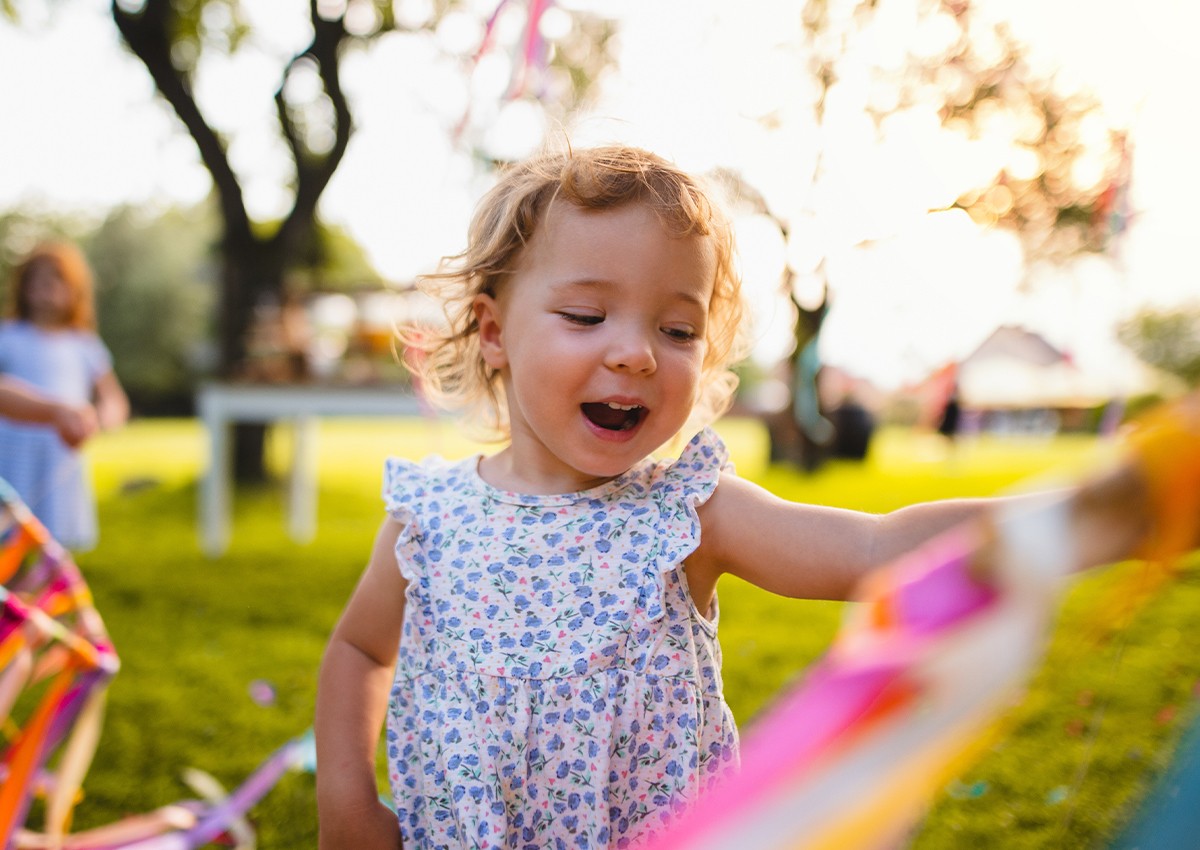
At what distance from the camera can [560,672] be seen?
3.50 feet

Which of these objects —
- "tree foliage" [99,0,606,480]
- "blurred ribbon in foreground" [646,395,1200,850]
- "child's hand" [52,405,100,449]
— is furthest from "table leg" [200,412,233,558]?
"blurred ribbon in foreground" [646,395,1200,850]

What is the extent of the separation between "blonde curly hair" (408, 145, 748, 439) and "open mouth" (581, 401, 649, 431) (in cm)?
21

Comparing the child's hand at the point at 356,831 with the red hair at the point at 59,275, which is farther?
the red hair at the point at 59,275

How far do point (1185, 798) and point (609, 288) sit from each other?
0.80 metres

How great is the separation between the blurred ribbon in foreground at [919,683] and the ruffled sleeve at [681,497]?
0.70 metres

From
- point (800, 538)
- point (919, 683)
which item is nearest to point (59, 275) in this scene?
point (800, 538)

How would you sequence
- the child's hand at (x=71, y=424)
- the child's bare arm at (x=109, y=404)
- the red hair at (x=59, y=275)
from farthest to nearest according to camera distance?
the red hair at (x=59, y=275) → the child's bare arm at (x=109, y=404) → the child's hand at (x=71, y=424)

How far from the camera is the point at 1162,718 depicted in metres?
2.37

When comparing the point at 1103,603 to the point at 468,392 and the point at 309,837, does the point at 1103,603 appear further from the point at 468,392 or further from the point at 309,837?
the point at 309,837

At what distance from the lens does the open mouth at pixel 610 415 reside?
1120 mm

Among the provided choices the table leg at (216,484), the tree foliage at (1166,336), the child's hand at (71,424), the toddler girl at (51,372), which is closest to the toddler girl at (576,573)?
the child's hand at (71,424)

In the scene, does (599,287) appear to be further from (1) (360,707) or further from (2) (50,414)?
(2) (50,414)

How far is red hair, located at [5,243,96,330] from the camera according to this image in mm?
3990

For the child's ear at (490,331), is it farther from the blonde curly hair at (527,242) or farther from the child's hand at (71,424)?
the child's hand at (71,424)
